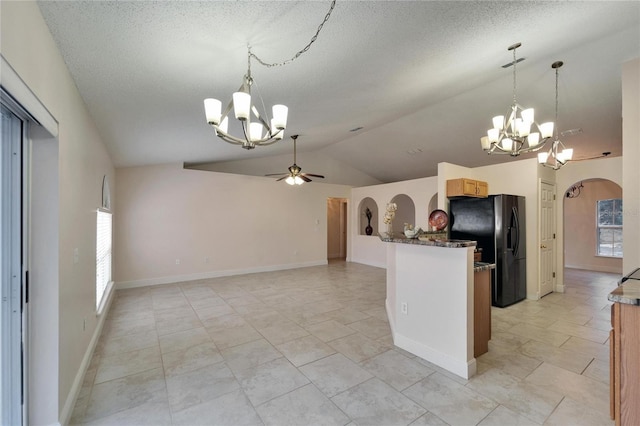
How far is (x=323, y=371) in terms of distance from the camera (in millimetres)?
2412

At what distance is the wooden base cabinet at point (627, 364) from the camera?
1358mm

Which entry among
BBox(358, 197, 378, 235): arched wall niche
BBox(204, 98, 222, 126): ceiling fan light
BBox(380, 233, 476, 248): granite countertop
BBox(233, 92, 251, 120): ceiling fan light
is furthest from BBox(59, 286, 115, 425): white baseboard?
BBox(358, 197, 378, 235): arched wall niche

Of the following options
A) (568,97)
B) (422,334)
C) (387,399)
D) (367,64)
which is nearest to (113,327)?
(387,399)

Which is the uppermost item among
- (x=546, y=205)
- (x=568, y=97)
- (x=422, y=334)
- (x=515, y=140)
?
(x=568, y=97)

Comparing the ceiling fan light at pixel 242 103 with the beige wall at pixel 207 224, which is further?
the beige wall at pixel 207 224

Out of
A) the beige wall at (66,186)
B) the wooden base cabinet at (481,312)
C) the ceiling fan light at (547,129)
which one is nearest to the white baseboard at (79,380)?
the beige wall at (66,186)

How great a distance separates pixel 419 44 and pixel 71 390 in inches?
150

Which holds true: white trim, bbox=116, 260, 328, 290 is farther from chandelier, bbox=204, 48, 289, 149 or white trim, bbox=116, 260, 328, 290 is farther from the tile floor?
chandelier, bbox=204, 48, 289, 149

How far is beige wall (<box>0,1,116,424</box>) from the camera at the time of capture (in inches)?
49.5

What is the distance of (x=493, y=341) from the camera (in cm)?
300

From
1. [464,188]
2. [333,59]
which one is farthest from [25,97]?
[464,188]

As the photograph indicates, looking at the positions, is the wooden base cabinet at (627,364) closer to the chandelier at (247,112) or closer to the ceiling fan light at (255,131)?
the chandelier at (247,112)

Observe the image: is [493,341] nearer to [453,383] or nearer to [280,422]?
[453,383]

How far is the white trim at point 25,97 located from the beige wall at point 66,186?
3 cm
